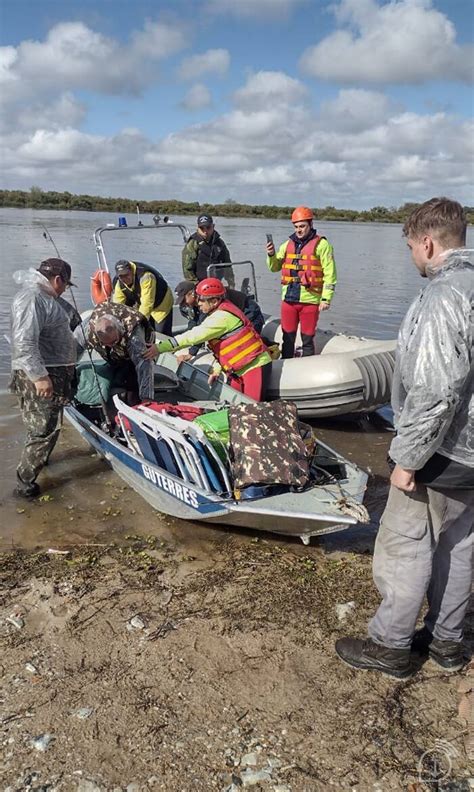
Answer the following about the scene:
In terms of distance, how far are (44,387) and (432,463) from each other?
8.80ft

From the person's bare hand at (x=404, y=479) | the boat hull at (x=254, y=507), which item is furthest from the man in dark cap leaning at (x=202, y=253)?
the person's bare hand at (x=404, y=479)

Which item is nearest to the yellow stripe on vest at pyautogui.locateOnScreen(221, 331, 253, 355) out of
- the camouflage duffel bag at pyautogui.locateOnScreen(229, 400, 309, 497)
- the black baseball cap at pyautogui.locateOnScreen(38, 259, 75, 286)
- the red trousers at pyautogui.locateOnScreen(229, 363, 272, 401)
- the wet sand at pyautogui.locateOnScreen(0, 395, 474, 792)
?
the red trousers at pyautogui.locateOnScreen(229, 363, 272, 401)

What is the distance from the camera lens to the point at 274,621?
9.41 ft

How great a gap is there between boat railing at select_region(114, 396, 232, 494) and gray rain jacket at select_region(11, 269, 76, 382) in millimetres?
705

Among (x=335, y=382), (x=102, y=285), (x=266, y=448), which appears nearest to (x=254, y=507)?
(x=266, y=448)

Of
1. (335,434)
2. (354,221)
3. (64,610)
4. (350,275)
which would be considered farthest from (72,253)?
(354,221)

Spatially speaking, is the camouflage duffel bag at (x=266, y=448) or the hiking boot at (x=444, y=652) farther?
the camouflage duffel bag at (x=266, y=448)

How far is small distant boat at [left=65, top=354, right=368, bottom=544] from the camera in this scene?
3219 mm

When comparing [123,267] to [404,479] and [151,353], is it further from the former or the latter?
[404,479]

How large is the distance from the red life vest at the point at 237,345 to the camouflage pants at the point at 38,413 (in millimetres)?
1140

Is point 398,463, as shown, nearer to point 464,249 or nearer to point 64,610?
point 464,249

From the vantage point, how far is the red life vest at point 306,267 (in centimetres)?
605

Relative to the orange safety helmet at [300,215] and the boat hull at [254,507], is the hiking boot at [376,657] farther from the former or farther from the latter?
the orange safety helmet at [300,215]

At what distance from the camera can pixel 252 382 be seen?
4.93 metres
